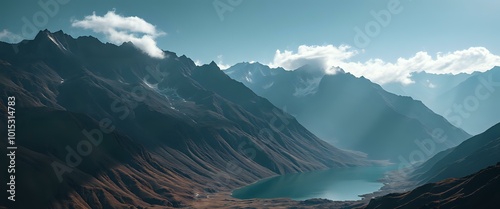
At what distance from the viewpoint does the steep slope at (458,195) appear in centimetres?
15188

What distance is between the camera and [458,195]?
169375 millimetres

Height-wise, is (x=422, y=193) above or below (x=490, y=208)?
above

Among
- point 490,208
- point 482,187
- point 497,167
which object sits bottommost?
point 490,208

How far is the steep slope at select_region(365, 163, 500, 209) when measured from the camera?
151875 mm

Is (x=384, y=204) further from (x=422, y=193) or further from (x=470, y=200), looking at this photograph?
(x=470, y=200)

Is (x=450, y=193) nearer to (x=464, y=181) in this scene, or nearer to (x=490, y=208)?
(x=464, y=181)

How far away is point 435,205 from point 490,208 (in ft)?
87.3

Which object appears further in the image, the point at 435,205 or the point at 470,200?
the point at 435,205

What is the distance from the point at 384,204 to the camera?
194 metres

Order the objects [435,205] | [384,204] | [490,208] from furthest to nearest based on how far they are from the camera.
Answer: [384,204] < [435,205] < [490,208]

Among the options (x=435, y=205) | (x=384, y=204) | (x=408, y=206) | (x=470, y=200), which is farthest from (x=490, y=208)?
(x=384, y=204)

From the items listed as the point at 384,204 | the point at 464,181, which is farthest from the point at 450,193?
the point at 384,204

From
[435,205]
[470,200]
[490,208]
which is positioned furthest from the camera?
[435,205]

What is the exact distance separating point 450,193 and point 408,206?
18.4 m
